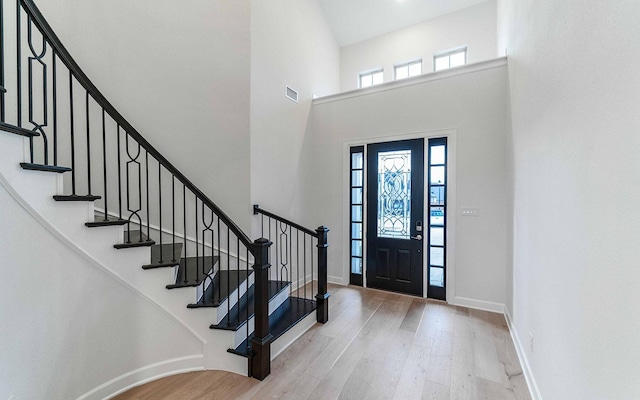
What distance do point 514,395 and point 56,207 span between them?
11.1ft

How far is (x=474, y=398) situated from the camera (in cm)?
189

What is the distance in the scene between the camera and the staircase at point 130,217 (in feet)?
5.22

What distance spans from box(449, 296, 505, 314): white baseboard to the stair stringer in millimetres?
2730

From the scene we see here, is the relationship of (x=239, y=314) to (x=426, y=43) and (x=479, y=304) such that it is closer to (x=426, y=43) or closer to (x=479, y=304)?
(x=479, y=304)

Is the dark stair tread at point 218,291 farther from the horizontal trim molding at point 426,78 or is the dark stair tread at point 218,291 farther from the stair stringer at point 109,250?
the horizontal trim molding at point 426,78

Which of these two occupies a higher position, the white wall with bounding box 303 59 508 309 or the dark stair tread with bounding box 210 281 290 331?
the white wall with bounding box 303 59 508 309

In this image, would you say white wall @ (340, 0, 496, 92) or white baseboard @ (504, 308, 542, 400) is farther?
white wall @ (340, 0, 496, 92)

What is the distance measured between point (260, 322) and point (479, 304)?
2797 mm

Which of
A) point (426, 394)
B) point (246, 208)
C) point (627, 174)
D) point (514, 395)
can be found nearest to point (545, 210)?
point (627, 174)

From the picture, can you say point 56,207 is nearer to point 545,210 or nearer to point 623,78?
point 623,78

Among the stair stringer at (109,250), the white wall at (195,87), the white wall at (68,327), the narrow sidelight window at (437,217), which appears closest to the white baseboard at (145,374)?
the white wall at (68,327)

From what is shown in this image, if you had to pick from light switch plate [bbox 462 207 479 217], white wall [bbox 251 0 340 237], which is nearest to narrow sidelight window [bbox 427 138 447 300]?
light switch plate [bbox 462 207 479 217]

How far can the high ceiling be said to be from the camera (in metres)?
4.71

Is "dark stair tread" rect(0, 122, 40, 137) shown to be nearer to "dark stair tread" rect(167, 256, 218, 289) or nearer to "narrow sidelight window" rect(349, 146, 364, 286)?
"dark stair tread" rect(167, 256, 218, 289)
